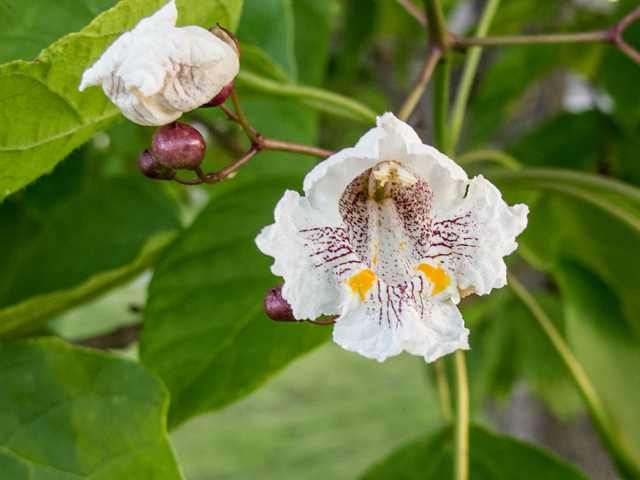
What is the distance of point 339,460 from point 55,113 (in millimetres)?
1771

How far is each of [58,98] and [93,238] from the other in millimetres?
263

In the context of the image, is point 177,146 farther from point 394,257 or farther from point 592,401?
point 592,401

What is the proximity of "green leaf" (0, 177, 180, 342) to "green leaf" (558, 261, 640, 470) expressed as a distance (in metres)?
0.38

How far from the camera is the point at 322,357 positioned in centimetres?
254

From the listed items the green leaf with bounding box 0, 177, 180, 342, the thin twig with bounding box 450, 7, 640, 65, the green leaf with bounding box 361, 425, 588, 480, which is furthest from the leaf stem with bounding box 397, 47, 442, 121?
the green leaf with bounding box 361, 425, 588, 480

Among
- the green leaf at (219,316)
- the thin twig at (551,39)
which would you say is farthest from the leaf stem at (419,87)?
the green leaf at (219,316)

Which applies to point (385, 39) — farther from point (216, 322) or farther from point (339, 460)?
point (339, 460)

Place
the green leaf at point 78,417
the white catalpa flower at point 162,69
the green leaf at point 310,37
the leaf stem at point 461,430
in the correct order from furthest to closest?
the green leaf at point 310,37 → the leaf stem at point 461,430 → the green leaf at point 78,417 → the white catalpa flower at point 162,69

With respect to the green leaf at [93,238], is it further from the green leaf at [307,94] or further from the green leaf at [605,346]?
the green leaf at [605,346]

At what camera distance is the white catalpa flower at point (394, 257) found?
237 millimetres

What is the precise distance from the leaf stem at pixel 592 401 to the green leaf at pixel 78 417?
401 millimetres

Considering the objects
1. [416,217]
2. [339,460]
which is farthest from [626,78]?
[339,460]

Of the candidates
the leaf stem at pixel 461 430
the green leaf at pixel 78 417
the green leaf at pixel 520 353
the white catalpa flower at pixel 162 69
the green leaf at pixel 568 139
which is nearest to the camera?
the white catalpa flower at pixel 162 69

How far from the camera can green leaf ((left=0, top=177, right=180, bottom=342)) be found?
480 mm
